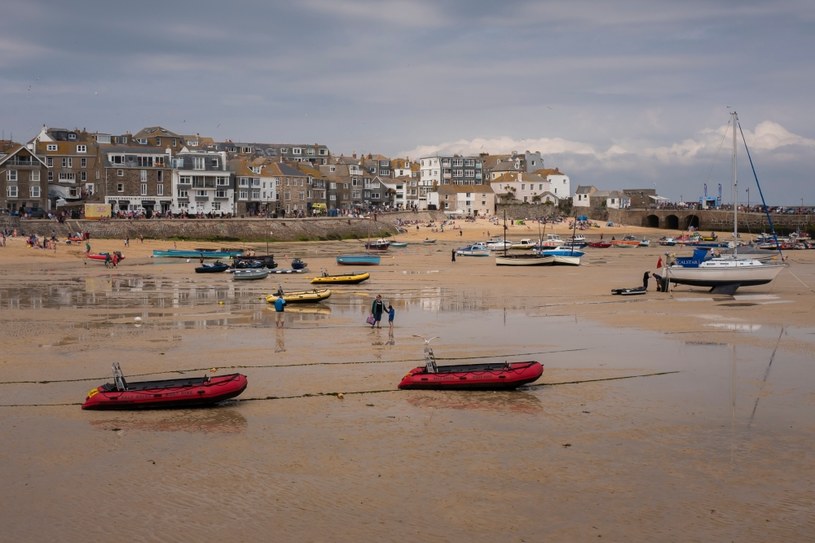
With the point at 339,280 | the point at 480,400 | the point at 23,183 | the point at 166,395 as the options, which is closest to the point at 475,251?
the point at 339,280

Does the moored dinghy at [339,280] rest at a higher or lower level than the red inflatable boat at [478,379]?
higher

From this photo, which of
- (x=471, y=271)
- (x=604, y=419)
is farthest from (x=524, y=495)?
(x=471, y=271)

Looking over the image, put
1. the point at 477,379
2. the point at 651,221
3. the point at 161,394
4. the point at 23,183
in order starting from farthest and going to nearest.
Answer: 1. the point at 651,221
2. the point at 23,183
3. the point at 477,379
4. the point at 161,394

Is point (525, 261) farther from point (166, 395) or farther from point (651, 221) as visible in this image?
point (651, 221)

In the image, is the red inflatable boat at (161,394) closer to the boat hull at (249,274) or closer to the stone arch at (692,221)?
the boat hull at (249,274)

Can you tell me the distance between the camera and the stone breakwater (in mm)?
75375

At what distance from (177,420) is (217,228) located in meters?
69.3

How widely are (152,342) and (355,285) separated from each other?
20.0 meters

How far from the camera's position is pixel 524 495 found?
12930mm

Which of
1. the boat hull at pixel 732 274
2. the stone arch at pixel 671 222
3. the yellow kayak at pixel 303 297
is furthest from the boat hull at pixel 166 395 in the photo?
the stone arch at pixel 671 222

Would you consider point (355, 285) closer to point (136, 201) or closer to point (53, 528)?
point (53, 528)

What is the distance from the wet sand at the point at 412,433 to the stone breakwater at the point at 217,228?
44.9 m

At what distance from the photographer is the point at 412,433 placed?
1622 cm

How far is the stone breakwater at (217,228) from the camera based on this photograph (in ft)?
247
